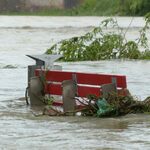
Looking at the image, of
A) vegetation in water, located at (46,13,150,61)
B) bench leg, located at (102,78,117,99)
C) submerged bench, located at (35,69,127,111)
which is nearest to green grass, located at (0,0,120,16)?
vegetation in water, located at (46,13,150,61)

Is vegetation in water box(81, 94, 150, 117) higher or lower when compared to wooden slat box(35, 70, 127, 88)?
lower

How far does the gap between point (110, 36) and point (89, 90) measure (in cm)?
1267

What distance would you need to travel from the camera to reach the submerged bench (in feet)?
42.2

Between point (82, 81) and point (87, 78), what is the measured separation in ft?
0.36

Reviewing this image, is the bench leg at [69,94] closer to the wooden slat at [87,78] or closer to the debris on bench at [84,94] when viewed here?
the debris on bench at [84,94]

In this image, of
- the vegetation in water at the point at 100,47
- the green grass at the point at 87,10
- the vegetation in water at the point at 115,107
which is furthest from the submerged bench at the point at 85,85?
the green grass at the point at 87,10

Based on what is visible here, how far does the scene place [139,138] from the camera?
11.0 meters

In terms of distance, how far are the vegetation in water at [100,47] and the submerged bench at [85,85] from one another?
11036 millimetres

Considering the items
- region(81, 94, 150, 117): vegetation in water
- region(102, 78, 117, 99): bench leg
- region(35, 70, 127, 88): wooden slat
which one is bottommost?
region(81, 94, 150, 117): vegetation in water

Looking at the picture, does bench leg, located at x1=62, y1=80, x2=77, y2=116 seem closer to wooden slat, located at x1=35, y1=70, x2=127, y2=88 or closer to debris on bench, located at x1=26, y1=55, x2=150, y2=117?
debris on bench, located at x1=26, y1=55, x2=150, y2=117

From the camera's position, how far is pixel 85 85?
1355cm

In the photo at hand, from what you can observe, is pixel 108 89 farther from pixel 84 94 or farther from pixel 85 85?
pixel 85 85

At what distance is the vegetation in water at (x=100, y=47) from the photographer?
2519 centimetres

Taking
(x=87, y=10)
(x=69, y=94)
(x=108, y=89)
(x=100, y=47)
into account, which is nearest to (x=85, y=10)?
(x=87, y=10)
